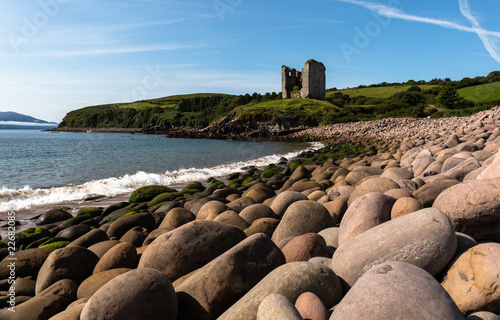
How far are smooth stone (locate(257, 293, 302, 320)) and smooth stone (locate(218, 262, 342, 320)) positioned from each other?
266mm

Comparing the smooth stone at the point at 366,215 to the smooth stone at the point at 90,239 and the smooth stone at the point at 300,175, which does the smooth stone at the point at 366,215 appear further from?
the smooth stone at the point at 300,175

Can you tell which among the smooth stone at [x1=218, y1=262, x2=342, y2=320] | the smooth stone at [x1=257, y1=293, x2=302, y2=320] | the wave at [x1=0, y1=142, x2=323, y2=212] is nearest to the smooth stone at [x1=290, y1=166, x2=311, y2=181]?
the wave at [x1=0, y1=142, x2=323, y2=212]

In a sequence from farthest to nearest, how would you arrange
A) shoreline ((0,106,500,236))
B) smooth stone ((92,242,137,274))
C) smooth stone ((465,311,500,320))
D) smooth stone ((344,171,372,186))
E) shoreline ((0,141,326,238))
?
1. shoreline ((0,106,500,236))
2. shoreline ((0,141,326,238))
3. smooth stone ((344,171,372,186))
4. smooth stone ((92,242,137,274))
5. smooth stone ((465,311,500,320))

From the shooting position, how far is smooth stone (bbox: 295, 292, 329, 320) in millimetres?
2271

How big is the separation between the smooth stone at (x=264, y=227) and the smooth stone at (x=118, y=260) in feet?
5.64

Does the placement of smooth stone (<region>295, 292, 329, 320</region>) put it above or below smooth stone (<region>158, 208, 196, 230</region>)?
above

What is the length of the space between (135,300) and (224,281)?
820 millimetres

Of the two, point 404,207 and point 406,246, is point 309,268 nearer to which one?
point 406,246

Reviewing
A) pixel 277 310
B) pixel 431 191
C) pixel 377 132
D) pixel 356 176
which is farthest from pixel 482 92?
pixel 277 310

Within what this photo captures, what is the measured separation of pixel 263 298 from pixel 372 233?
1.29m

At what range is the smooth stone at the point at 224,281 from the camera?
2953 mm

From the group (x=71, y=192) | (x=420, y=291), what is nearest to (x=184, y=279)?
(x=420, y=291)

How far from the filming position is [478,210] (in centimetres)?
313

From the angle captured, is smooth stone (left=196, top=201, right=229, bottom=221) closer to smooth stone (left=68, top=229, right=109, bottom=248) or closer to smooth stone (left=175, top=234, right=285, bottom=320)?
smooth stone (left=68, top=229, right=109, bottom=248)
